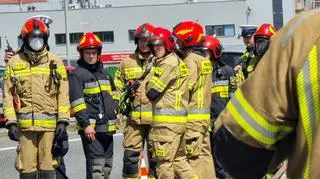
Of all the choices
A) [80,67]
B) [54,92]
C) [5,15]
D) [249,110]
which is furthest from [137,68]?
[5,15]

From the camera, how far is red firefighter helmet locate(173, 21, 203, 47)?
8.33 metres

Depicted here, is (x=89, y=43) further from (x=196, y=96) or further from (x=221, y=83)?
(x=221, y=83)

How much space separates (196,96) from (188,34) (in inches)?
30.3

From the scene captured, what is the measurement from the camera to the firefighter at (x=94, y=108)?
834 centimetres

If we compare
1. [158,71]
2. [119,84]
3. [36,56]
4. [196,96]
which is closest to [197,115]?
[196,96]

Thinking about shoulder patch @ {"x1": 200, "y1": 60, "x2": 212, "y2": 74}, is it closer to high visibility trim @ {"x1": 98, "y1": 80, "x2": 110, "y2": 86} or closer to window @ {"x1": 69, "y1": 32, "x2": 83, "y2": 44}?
high visibility trim @ {"x1": 98, "y1": 80, "x2": 110, "y2": 86}

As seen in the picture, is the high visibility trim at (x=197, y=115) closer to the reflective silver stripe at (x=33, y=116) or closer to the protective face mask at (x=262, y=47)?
the protective face mask at (x=262, y=47)

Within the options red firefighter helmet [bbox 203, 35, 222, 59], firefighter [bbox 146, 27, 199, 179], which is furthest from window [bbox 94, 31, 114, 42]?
firefighter [bbox 146, 27, 199, 179]

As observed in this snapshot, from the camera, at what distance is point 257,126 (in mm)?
2092

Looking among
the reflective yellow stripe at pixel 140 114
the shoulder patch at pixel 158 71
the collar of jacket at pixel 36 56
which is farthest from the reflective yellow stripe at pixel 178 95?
the collar of jacket at pixel 36 56

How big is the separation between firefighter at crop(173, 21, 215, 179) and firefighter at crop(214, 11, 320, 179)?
572 cm

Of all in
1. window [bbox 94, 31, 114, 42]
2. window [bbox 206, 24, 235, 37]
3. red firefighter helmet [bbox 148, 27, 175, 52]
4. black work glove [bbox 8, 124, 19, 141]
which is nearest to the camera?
red firefighter helmet [bbox 148, 27, 175, 52]

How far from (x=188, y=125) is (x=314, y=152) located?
6.15 m

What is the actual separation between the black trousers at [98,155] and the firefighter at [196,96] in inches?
40.7
